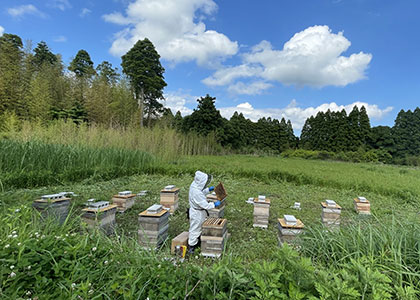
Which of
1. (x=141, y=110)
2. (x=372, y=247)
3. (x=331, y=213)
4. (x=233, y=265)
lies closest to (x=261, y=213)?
(x=331, y=213)

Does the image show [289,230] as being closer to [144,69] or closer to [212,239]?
[212,239]

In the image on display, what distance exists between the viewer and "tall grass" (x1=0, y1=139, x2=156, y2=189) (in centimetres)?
435

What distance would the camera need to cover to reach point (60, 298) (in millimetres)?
1045

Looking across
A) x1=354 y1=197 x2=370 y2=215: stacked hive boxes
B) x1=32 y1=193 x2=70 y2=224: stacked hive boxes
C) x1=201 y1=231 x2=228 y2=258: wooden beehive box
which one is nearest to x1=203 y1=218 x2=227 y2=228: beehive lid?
x1=201 y1=231 x2=228 y2=258: wooden beehive box

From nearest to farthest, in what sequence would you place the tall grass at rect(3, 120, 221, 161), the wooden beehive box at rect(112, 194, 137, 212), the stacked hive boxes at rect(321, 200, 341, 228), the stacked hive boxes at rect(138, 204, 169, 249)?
the stacked hive boxes at rect(138, 204, 169, 249) → the stacked hive boxes at rect(321, 200, 341, 228) → the wooden beehive box at rect(112, 194, 137, 212) → the tall grass at rect(3, 120, 221, 161)

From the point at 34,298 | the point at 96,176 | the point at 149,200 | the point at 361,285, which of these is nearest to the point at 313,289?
the point at 361,285

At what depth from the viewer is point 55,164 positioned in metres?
5.21

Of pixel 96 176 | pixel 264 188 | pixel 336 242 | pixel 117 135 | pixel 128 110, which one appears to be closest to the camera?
pixel 336 242

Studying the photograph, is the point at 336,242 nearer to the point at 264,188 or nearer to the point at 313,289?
the point at 313,289

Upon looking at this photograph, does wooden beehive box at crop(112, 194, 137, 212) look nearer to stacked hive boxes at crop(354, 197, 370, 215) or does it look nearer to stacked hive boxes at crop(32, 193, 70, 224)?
stacked hive boxes at crop(32, 193, 70, 224)

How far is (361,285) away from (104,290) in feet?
4.52

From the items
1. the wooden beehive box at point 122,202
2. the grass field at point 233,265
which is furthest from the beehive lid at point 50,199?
the wooden beehive box at point 122,202

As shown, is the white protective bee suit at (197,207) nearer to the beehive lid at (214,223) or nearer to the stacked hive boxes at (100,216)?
the beehive lid at (214,223)

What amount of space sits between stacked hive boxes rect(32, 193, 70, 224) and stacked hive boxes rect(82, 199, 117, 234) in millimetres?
300
